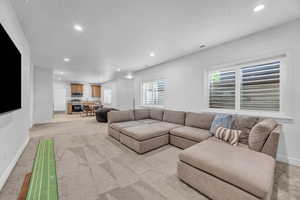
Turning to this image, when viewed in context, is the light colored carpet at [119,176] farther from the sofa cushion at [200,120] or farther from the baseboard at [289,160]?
the sofa cushion at [200,120]

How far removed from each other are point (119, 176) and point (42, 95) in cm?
613

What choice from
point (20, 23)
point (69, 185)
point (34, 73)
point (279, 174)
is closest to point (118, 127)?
point (69, 185)

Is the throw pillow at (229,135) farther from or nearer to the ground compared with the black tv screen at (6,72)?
nearer to the ground

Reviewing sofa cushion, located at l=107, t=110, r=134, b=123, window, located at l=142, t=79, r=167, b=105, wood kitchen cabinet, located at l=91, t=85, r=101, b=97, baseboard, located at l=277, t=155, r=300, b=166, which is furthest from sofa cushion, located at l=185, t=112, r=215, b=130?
wood kitchen cabinet, located at l=91, t=85, r=101, b=97

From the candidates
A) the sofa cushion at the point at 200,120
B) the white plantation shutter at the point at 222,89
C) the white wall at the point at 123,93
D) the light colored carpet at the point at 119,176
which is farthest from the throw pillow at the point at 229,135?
the white wall at the point at 123,93

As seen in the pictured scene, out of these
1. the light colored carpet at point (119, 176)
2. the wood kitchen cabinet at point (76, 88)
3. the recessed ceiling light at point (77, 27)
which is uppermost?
the recessed ceiling light at point (77, 27)

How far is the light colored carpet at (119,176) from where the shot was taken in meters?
1.51

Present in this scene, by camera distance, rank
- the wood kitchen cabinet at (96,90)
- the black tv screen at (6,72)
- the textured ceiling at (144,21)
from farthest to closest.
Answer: the wood kitchen cabinet at (96,90)
the textured ceiling at (144,21)
the black tv screen at (6,72)

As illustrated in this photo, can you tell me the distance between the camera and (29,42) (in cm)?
323

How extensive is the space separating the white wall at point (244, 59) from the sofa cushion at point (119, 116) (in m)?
1.57

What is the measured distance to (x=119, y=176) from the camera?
1.88 m

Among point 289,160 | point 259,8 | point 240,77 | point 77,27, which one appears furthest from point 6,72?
point 289,160

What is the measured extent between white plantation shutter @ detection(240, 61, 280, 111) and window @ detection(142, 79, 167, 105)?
8.54 feet

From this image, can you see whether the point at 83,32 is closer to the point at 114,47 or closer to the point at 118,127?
the point at 114,47
